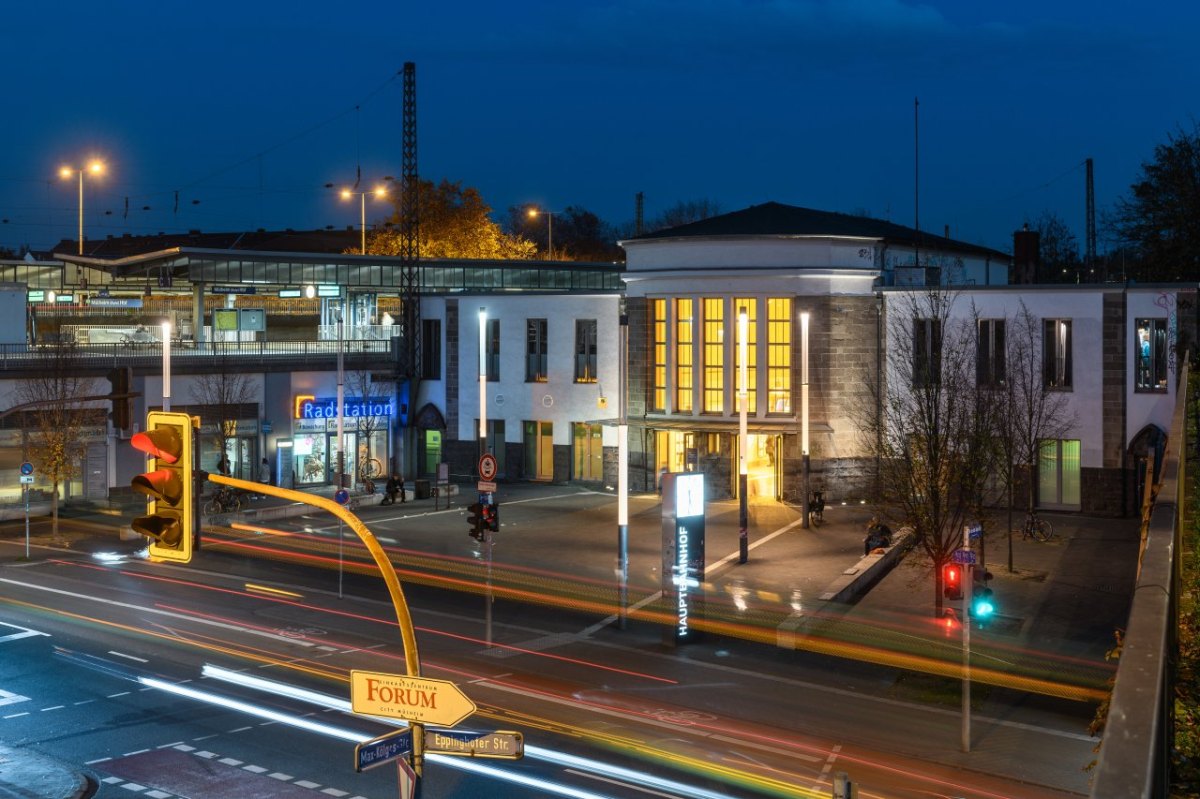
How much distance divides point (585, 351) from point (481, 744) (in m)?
43.7

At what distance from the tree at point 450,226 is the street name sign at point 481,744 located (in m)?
87.9

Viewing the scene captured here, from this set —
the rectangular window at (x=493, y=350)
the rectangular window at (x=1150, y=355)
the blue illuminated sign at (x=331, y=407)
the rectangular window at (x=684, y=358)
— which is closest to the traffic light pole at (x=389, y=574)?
the rectangular window at (x=1150, y=355)

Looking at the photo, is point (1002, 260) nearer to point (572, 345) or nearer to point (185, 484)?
point (572, 345)

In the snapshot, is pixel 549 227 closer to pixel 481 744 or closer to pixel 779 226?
pixel 779 226

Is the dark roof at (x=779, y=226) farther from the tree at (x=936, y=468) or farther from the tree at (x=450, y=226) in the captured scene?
the tree at (x=450, y=226)

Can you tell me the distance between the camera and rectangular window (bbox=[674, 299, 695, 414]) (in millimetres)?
49656

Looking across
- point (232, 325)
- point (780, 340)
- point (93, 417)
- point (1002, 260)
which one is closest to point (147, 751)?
point (93, 417)

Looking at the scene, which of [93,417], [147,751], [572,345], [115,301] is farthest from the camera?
[115,301]

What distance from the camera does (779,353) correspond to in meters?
48.7

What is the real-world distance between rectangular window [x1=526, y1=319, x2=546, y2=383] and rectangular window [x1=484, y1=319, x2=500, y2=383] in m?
1.49

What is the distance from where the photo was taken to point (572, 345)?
53906 mm

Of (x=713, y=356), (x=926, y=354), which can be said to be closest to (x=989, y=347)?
(x=713, y=356)

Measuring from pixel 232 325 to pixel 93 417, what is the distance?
11500mm

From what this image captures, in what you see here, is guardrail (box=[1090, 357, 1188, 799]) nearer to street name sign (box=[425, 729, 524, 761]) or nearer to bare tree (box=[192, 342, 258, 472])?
street name sign (box=[425, 729, 524, 761])
